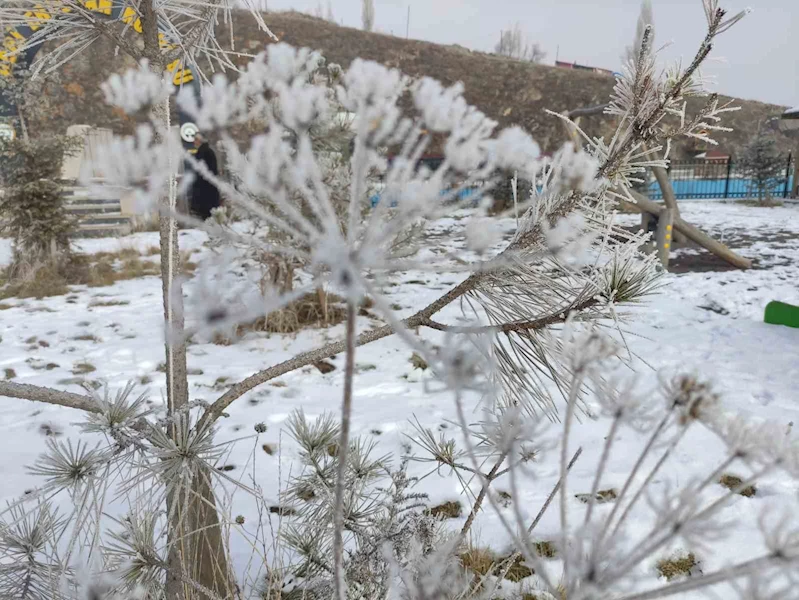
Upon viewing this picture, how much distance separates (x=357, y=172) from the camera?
34 cm

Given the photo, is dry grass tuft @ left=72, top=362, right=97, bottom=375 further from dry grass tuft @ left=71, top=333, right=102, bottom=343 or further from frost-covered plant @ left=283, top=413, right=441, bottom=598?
frost-covered plant @ left=283, top=413, right=441, bottom=598

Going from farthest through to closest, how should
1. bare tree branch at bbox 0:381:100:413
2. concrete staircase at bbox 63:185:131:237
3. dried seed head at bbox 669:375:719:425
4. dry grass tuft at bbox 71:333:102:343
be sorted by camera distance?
1. concrete staircase at bbox 63:185:131:237
2. dry grass tuft at bbox 71:333:102:343
3. bare tree branch at bbox 0:381:100:413
4. dried seed head at bbox 669:375:719:425

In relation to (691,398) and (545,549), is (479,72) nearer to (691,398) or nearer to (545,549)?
(545,549)

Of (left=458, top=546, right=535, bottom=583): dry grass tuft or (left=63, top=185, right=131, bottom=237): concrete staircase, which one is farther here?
(left=63, top=185, right=131, bottom=237): concrete staircase

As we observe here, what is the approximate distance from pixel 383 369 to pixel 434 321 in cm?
276

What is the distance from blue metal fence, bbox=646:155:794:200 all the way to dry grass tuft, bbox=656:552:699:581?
13472mm

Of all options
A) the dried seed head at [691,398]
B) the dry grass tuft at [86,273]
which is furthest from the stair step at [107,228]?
the dried seed head at [691,398]

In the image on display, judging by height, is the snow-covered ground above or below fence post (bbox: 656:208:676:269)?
below

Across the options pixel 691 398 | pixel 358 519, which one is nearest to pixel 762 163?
pixel 358 519

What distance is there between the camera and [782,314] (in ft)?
13.5

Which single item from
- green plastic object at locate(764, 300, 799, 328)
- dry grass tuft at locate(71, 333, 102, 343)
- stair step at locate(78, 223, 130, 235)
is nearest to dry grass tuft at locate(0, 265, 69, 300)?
dry grass tuft at locate(71, 333, 102, 343)

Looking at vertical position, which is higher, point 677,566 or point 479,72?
point 479,72

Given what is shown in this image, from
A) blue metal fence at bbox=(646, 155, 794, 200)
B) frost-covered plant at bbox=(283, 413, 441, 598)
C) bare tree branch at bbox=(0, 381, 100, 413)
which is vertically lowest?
frost-covered plant at bbox=(283, 413, 441, 598)

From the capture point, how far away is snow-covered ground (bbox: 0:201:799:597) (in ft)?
7.43
